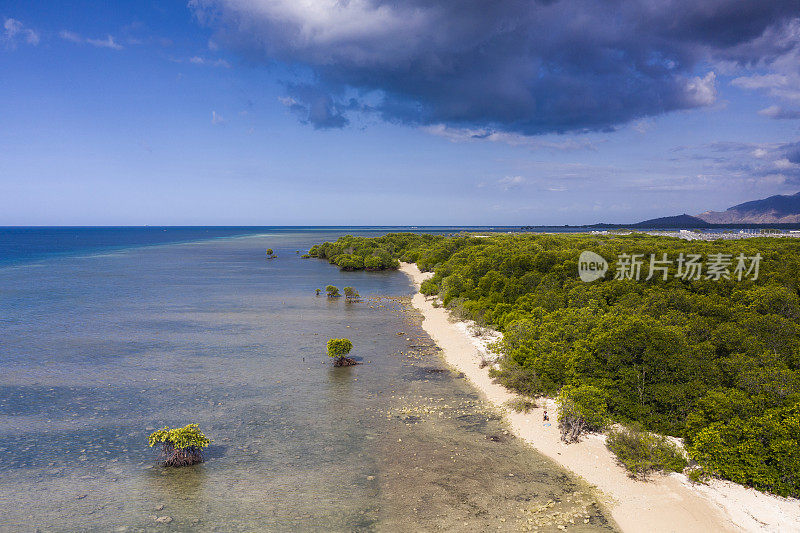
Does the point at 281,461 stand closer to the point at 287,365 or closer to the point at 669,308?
the point at 287,365

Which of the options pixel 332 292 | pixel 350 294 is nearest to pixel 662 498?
pixel 350 294

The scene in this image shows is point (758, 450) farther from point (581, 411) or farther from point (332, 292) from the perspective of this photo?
point (332, 292)

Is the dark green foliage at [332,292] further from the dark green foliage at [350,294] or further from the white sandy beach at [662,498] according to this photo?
the white sandy beach at [662,498]

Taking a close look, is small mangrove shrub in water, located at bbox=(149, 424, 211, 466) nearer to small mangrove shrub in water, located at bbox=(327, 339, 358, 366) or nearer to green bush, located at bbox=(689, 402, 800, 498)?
small mangrove shrub in water, located at bbox=(327, 339, 358, 366)

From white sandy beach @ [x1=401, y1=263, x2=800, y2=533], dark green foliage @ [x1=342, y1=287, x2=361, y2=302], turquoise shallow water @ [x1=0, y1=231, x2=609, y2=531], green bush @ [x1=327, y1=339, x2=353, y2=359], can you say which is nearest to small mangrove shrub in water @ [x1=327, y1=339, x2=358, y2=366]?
green bush @ [x1=327, y1=339, x2=353, y2=359]

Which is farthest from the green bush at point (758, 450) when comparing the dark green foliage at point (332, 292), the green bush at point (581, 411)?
the dark green foliage at point (332, 292)
